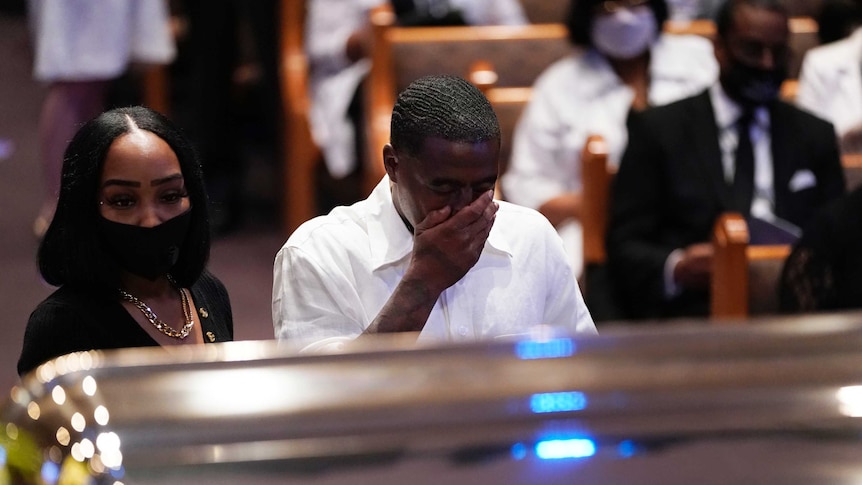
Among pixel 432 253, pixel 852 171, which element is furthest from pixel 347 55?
pixel 432 253

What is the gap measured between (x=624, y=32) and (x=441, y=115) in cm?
279

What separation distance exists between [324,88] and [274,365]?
4.74m

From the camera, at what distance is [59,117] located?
16.6 ft

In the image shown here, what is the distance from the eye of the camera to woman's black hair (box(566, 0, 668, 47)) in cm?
445

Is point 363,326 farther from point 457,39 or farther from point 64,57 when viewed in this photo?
point 64,57

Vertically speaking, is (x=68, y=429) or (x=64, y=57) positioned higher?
(x=68, y=429)

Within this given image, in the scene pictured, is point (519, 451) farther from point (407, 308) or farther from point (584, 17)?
point (584, 17)

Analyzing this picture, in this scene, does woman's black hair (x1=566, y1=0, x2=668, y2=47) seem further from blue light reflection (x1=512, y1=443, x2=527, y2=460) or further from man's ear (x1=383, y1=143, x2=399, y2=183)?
blue light reflection (x1=512, y1=443, x2=527, y2=460)

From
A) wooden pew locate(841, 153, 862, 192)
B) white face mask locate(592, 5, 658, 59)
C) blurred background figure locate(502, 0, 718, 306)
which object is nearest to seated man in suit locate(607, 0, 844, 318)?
wooden pew locate(841, 153, 862, 192)

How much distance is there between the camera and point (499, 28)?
488 centimetres

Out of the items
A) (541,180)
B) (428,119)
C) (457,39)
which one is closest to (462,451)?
(428,119)

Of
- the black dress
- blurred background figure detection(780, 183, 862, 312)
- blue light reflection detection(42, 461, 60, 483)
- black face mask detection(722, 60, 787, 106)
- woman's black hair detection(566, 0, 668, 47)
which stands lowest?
blurred background figure detection(780, 183, 862, 312)

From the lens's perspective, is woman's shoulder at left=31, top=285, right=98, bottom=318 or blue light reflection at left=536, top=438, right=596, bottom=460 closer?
blue light reflection at left=536, top=438, right=596, bottom=460

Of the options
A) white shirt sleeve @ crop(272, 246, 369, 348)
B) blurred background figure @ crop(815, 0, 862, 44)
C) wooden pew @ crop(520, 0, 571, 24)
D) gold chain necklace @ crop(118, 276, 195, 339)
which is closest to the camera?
white shirt sleeve @ crop(272, 246, 369, 348)
